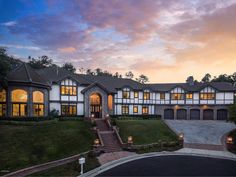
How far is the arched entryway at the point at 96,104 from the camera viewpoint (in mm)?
40156

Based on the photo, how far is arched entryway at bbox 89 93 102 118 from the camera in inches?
1581

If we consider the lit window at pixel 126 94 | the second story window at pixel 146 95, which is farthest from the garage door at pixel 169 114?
the lit window at pixel 126 94

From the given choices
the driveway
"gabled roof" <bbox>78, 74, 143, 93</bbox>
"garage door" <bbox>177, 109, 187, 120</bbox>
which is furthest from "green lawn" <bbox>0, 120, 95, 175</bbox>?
"garage door" <bbox>177, 109, 187, 120</bbox>

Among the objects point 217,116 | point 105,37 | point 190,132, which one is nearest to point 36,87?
point 105,37

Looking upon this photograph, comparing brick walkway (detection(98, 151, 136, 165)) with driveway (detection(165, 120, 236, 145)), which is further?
driveway (detection(165, 120, 236, 145))

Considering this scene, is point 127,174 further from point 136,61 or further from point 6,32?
point 136,61

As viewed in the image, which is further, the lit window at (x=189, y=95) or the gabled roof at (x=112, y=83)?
the lit window at (x=189, y=95)

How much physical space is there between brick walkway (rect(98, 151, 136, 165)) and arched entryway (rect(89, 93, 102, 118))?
677 inches

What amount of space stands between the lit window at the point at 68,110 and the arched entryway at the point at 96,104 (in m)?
3.37

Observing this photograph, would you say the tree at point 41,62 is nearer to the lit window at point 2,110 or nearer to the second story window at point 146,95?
the second story window at point 146,95

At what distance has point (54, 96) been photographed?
122 ft

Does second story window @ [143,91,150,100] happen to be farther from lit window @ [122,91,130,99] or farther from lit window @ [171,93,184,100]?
lit window @ [171,93,184,100]

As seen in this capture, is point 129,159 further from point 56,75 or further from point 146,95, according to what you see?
point 146,95

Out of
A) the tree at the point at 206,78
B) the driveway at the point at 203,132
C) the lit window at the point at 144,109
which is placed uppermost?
the tree at the point at 206,78
